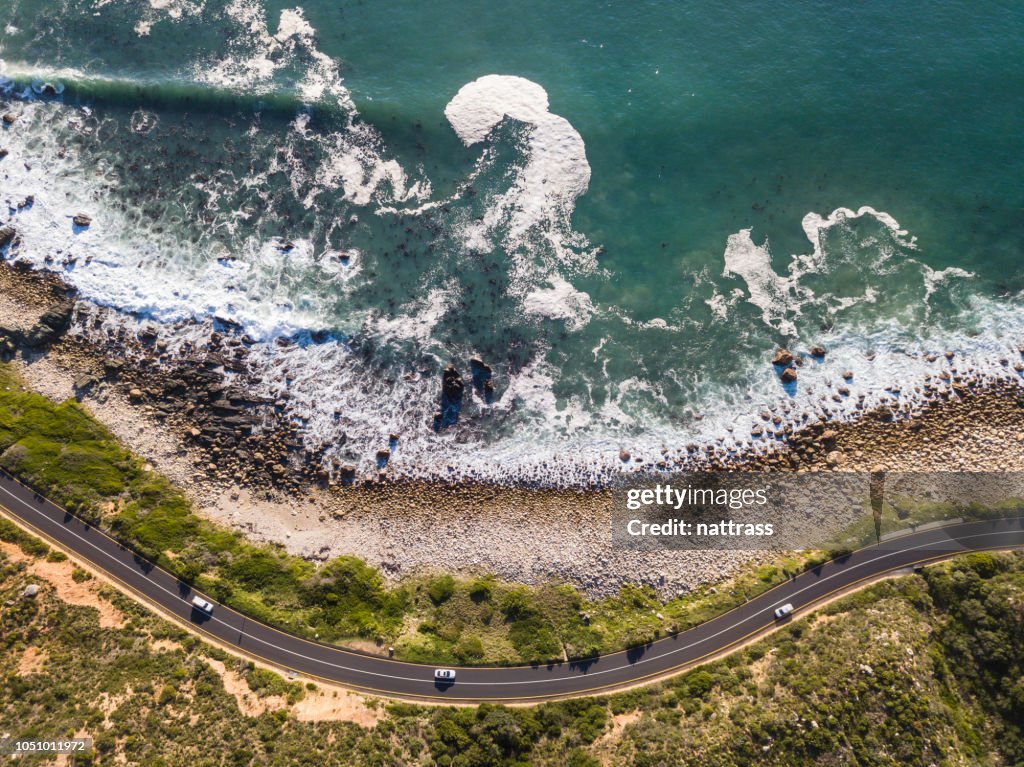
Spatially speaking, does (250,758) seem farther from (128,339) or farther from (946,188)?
(946,188)

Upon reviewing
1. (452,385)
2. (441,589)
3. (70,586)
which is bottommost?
(70,586)

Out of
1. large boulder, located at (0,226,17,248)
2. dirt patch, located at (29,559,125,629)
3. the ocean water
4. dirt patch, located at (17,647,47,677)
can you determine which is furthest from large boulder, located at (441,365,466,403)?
large boulder, located at (0,226,17,248)

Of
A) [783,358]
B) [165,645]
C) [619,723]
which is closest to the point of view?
[619,723]

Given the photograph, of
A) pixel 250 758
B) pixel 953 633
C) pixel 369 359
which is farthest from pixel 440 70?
pixel 953 633

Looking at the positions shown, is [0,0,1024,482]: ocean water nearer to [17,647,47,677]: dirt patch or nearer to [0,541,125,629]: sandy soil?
[0,541,125,629]: sandy soil

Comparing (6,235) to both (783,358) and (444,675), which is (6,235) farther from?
(783,358)

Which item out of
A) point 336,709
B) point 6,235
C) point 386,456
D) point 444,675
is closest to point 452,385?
point 386,456
